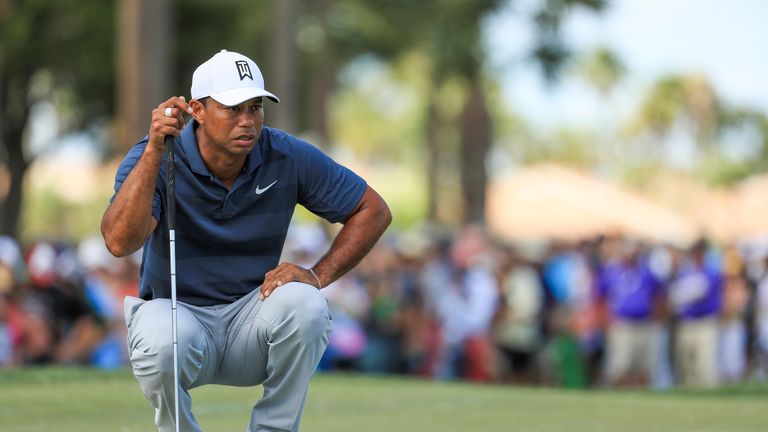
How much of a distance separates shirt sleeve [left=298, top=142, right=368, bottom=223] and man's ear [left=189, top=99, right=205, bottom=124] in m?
0.47

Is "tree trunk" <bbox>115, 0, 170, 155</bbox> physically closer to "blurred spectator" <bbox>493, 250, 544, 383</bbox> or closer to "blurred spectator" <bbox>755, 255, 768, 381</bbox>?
"blurred spectator" <bbox>493, 250, 544, 383</bbox>

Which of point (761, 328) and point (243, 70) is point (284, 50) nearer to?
point (761, 328)

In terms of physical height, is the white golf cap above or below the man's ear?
above

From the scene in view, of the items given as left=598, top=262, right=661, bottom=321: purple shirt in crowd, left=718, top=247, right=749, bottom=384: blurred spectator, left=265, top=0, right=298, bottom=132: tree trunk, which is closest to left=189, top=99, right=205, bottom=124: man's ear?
left=598, top=262, right=661, bottom=321: purple shirt in crowd

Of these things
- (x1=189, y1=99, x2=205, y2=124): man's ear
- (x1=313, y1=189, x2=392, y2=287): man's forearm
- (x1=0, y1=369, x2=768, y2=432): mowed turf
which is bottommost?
(x1=0, y1=369, x2=768, y2=432): mowed turf

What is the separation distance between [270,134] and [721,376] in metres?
11.7

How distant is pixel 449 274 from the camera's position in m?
17.8

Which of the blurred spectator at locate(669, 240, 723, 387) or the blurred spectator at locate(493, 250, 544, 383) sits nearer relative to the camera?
the blurred spectator at locate(669, 240, 723, 387)

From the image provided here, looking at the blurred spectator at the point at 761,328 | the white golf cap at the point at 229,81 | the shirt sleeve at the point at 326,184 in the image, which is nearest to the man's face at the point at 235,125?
the white golf cap at the point at 229,81

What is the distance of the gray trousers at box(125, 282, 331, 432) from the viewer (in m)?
5.66

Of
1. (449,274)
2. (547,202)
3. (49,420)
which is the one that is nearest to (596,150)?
(547,202)

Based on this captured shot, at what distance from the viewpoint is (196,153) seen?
5844 millimetres

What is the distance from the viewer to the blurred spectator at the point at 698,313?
52.8 feet

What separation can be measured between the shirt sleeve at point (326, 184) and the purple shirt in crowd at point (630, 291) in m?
10.4
